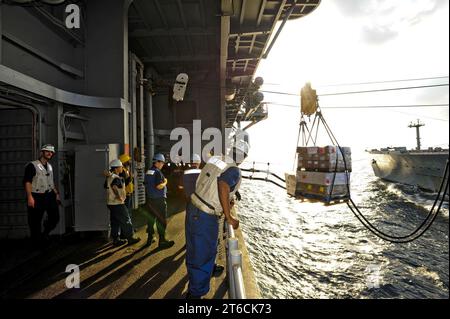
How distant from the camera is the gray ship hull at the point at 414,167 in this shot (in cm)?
2703

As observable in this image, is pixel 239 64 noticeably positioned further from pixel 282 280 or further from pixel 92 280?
pixel 92 280

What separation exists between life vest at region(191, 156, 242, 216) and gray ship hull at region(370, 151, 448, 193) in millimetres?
31679

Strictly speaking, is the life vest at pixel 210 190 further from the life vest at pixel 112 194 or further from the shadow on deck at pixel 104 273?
the life vest at pixel 112 194

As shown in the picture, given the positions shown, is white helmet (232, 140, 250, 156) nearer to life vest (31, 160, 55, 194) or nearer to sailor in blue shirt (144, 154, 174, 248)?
sailor in blue shirt (144, 154, 174, 248)

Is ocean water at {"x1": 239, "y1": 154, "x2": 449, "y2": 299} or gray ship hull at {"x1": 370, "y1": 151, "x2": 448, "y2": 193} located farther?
gray ship hull at {"x1": 370, "y1": 151, "x2": 448, "y2": 193}

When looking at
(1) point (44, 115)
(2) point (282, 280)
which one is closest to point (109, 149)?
(1) point (44, 115)

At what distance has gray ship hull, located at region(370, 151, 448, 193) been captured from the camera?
88.7 feet

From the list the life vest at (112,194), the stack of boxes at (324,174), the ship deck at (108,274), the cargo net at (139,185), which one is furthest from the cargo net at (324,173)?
the cargo net at (139,185)

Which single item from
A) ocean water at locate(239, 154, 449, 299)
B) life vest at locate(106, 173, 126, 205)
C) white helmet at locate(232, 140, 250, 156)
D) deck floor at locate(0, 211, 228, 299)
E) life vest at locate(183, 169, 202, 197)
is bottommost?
ocean water at locate(239, 154, 449, 299)

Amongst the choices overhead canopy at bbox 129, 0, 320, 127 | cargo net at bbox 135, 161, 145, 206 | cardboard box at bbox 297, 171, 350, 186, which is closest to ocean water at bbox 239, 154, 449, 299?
cardboard box at bbox 297, 171, 350, 186

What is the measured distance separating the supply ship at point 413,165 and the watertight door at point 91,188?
32.1 meters
